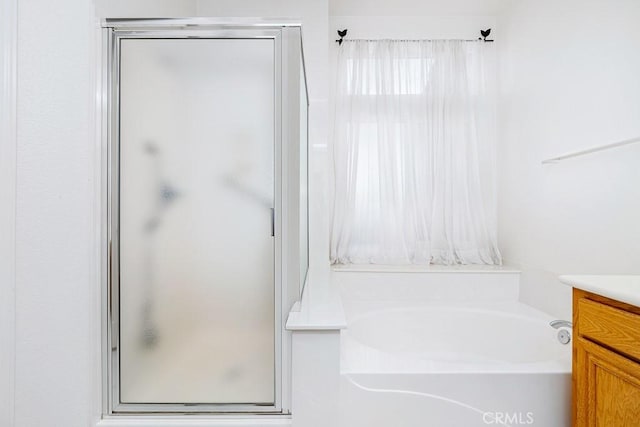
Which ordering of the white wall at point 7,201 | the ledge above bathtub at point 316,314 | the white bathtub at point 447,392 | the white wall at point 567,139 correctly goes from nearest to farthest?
the white wall at point 7,201
the ledge above bathtub at point 316,314
the white bathtub at point 447,392
the white wall at point 567,139

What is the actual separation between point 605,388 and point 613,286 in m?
0.31

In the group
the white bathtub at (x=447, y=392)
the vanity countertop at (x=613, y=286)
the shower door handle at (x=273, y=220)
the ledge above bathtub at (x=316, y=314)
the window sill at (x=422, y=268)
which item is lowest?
the white bathtub at (x=447, y=392)

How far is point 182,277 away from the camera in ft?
3.90

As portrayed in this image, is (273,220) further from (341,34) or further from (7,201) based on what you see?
(341,34)

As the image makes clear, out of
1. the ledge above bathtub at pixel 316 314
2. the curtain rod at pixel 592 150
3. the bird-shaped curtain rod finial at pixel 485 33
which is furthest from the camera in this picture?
the bird-shaped curtain rod finial at pixel 485 33

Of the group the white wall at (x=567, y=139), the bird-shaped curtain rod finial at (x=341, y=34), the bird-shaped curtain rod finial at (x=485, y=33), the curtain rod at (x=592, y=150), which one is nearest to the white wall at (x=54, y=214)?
the bird-shaped curtain rod finial at (x=341, y=34)

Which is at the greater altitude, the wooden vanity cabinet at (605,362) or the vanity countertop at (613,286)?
the vanity countertop at (613,286)

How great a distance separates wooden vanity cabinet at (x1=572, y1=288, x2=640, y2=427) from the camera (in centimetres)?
94

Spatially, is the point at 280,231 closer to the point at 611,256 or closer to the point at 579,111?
the point at 611,256

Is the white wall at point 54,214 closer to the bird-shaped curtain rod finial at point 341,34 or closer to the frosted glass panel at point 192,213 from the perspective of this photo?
the frosted glass panel at point 192,213

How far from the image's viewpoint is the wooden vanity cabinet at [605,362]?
0.94 m

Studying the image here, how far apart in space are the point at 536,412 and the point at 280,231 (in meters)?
1.16

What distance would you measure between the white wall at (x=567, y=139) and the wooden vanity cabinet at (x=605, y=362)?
668 mm

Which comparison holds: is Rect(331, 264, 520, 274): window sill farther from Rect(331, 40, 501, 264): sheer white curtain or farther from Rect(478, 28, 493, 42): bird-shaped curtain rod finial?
Rect(478, 28, 493, 42): bird-shaped curtain rod finial
